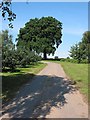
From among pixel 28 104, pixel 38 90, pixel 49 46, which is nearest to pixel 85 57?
pixel 49 46

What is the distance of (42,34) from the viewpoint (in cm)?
8712

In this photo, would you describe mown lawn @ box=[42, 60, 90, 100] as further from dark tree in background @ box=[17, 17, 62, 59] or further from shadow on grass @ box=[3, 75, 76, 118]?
dark tree in background @ box=[17, 17, 62, 59]

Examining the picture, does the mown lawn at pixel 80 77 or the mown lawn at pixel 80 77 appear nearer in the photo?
the mown lawn at pixel 80 77

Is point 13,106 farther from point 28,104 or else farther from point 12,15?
point 12,15

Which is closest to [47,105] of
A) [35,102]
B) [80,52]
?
[35,102]

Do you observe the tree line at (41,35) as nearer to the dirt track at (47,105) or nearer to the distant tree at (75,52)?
the distant tree at (75,52)

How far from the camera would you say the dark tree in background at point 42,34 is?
3356 inches

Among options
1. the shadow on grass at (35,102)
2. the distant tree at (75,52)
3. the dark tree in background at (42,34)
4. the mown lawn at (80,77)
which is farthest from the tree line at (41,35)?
the shadow on grass at (35,102)

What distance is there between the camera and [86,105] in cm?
1312

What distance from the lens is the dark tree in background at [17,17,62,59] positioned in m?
85.2

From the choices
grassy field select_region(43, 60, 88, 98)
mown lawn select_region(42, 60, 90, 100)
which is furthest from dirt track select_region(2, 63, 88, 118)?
grassy field select_region(43, 60, 88, 98)

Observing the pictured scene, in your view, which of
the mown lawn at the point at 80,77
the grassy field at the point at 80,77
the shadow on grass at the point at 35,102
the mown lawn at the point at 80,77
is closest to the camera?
the shadow on grass at the point at 35,102

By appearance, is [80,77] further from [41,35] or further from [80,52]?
[41,35]

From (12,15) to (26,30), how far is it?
7394 centimetres
